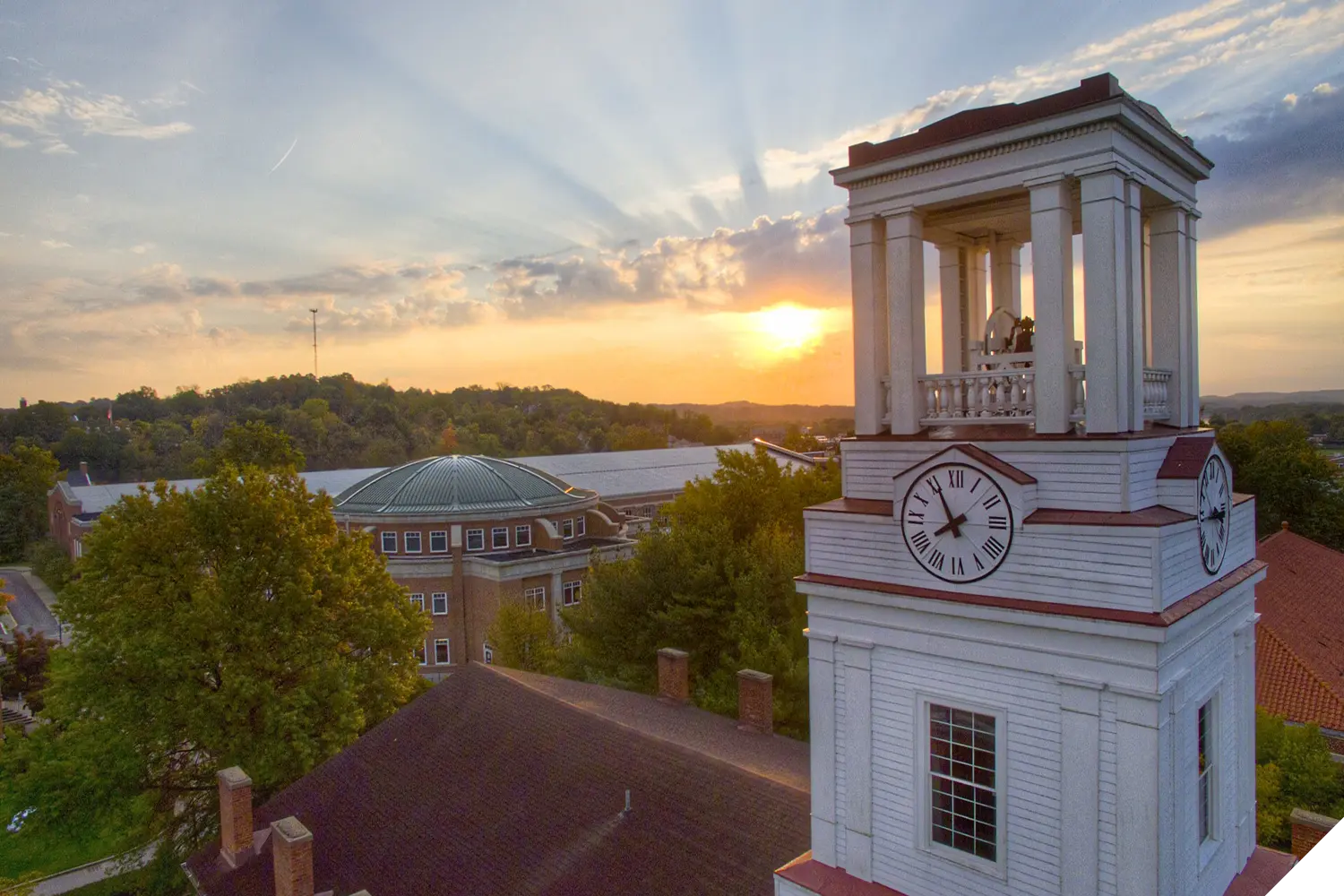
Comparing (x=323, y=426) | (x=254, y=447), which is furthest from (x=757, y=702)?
(x=323, y=426)

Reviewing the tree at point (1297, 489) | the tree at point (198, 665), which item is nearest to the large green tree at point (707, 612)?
the tree at point (198, 665)

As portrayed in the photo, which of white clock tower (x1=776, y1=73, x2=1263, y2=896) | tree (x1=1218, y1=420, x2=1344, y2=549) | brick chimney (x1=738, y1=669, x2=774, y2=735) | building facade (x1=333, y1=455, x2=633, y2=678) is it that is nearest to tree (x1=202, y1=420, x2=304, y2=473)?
building facade (x1=333, y1=455, x2=633, y2=678)

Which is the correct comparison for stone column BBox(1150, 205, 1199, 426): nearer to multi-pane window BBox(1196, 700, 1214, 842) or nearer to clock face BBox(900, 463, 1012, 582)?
clock face BBox(900, 463, 1012, 582)

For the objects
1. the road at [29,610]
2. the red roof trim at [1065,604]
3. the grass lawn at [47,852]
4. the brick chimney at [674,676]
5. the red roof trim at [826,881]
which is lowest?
the grass lawn at [47,852]

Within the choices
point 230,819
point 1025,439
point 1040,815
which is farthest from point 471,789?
point 1025,439

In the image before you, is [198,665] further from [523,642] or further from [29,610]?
[29,610]

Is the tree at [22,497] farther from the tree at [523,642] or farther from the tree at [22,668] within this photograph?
the tree at [523,642]
